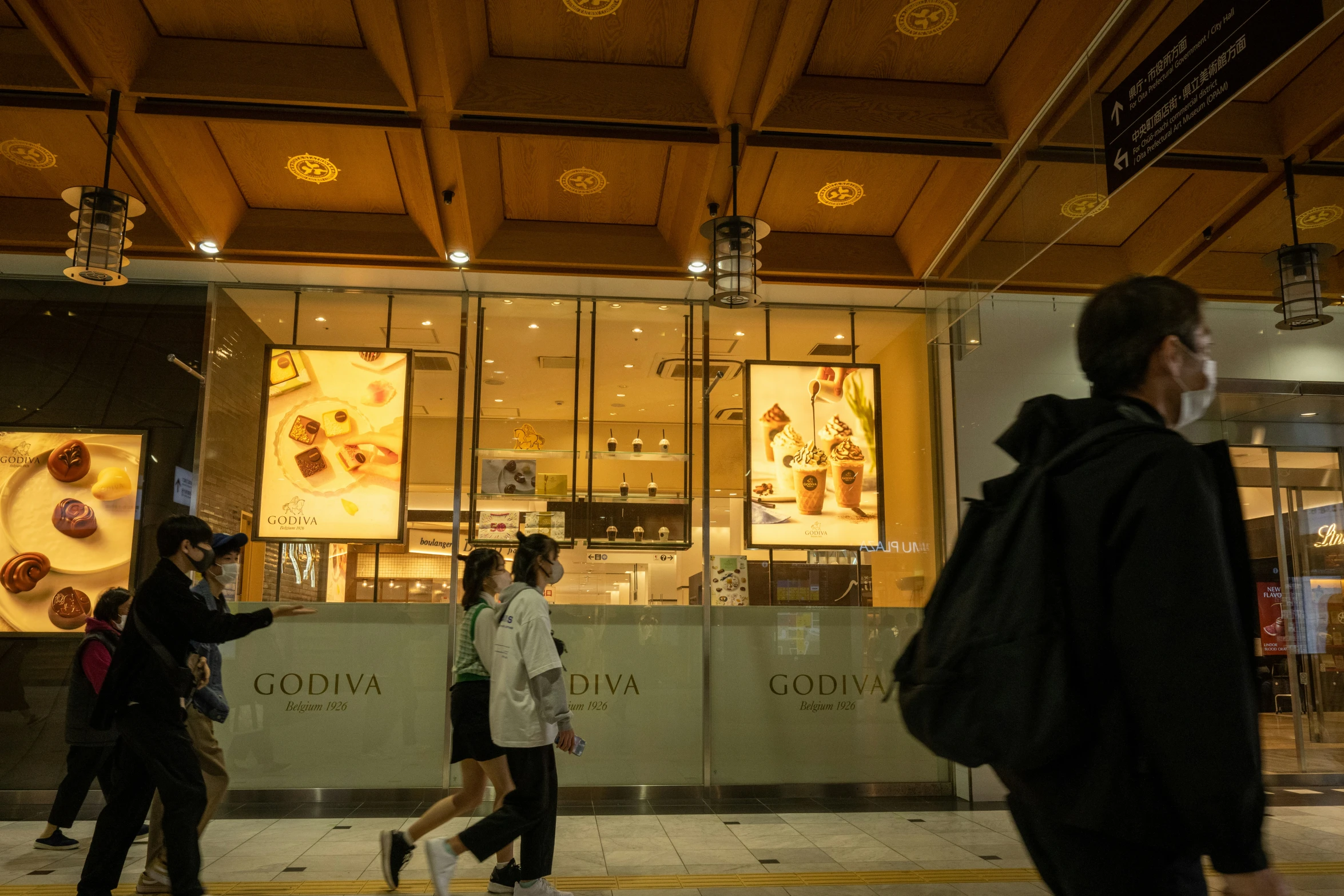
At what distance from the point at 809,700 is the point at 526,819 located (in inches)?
140

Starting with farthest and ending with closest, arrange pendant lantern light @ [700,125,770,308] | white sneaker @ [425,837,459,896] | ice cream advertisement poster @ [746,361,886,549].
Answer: ice cream advertisement poster @ [746,361,886,549] → pendant lantern light @ [700,125,770,308] → white sneaker @ [425,837,459,896]

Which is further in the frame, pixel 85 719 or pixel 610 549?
pixel 610 549

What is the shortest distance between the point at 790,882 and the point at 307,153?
15.8ft

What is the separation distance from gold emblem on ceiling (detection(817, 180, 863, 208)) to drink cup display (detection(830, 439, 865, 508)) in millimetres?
1939

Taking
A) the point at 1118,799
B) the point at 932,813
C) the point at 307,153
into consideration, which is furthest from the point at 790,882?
the point at 307,153

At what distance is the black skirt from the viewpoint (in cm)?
414

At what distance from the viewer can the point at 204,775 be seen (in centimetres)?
426

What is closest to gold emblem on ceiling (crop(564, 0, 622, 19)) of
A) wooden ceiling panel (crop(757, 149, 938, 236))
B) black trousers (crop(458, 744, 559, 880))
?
wooden ceiling panel (crop(757, 149, 938, 236))

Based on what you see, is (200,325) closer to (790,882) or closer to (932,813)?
(790,882)

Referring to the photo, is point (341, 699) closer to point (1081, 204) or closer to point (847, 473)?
point (847, 473)

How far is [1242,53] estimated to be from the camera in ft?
9.61

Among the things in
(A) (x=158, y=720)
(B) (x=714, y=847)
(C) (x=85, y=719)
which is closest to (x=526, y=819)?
(A) (x=158, y=720)

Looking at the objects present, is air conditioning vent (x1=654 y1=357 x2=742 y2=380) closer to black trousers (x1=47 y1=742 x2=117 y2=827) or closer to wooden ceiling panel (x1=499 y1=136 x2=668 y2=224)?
wooden ceiling panel (x1=499 y1=136 x2=668 y2=224)

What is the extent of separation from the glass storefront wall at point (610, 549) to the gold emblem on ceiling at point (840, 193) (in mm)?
1350
